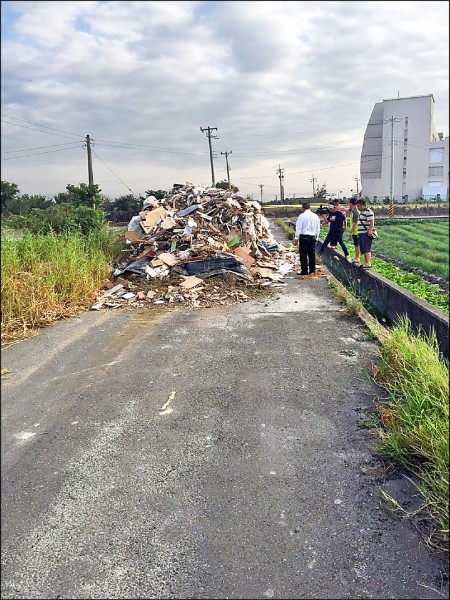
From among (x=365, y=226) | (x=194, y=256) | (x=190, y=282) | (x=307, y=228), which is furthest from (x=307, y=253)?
(x=190, y=282)

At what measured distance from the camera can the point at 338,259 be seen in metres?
11.3

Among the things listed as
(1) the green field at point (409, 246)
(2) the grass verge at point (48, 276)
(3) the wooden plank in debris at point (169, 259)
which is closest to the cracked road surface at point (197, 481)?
(2) the grass verge at point (48, 276)

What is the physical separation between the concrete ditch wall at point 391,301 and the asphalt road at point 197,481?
2.74 feet

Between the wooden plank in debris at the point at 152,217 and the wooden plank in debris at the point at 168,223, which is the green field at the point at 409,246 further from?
the wooden plank in debris at the point at 152,217

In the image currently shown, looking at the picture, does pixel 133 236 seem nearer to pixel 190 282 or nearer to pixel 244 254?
pixel 244 254

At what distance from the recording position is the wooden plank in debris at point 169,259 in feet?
29.6

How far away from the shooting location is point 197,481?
2826 mm

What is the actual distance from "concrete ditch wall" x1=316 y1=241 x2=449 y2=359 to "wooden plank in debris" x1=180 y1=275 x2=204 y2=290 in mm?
2925

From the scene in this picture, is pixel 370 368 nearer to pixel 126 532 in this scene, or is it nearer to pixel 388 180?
pixel 388 180

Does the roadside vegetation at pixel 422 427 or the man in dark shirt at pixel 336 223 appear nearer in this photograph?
the roadside vegetation at pixel 422 427

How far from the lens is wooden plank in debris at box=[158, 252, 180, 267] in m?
9.01

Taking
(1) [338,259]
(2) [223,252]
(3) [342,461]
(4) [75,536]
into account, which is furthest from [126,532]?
(1) [338,259]

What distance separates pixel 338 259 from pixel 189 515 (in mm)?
9475

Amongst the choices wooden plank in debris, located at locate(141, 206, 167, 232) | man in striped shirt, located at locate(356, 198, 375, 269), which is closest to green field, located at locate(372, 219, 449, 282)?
man in striped shirt, located at locate(356, 198, 375, 269)
